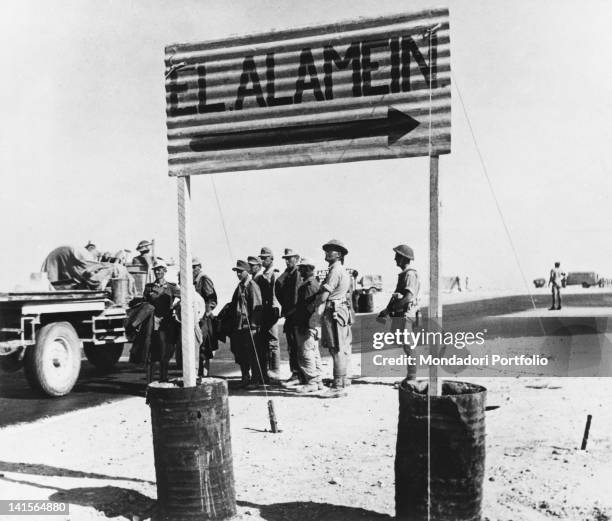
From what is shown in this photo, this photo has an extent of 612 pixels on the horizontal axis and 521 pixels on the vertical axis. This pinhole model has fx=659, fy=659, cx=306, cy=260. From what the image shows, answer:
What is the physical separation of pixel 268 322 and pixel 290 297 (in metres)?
0.52

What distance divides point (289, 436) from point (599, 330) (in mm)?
12017

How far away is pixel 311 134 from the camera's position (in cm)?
438

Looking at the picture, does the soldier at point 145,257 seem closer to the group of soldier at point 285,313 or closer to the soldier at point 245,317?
the group of soldier at point 285,313

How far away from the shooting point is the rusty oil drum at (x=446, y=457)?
153 inches

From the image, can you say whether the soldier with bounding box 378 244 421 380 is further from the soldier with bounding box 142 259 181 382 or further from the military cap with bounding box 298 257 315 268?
the soldier with bounding box 142 259 181 382

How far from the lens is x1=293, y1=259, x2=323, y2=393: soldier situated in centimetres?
879

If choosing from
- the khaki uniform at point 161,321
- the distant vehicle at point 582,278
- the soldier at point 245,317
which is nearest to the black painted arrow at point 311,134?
the khaki uniform at point 161,321

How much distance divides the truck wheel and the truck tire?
2167 mm

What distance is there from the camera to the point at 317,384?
352 inches

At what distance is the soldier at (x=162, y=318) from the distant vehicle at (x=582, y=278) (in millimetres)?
61287

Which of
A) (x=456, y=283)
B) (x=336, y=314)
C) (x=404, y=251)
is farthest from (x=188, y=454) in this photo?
(x=456, y=283)

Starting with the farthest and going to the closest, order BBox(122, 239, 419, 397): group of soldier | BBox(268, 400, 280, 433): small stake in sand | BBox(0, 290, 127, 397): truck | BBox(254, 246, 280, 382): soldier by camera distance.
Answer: BBox(254, 246, 280, 382): soldier
BBox(0, 290, 127, 397): truck
BBox(122, 239, 419, 397): group of soldier
BBox(268, 400, 280, 433): small stake in sand

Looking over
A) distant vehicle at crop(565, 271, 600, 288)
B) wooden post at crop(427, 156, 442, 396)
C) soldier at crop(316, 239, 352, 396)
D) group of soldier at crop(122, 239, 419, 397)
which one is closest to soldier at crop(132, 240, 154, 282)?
group of soldier at crop(122, 239, 419, 397)

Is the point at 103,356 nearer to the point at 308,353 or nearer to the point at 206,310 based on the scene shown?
the point at 206,310
